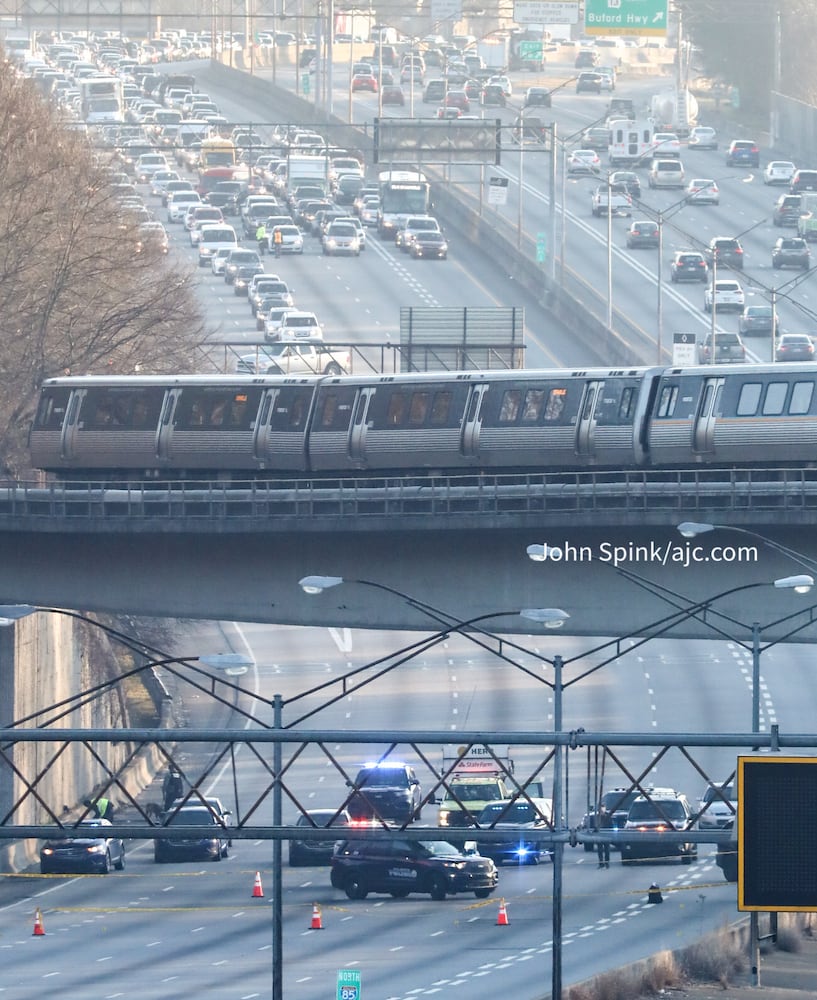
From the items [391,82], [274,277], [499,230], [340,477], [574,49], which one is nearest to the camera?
[340,477]

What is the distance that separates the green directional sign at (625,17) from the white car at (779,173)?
89.6 ft

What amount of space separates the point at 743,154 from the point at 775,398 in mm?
Result: 89380

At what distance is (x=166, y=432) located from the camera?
4484 cm

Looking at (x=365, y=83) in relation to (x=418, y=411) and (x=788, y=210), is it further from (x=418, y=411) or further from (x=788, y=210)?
(x=418, y=411)

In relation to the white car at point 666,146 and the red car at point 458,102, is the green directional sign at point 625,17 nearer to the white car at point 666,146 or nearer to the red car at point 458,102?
the white car at point 666,146

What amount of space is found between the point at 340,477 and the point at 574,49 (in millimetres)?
142634

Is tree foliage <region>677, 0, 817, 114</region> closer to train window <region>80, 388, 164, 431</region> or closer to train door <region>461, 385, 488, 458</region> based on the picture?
train window <region>80, 388, 164, 431</region>

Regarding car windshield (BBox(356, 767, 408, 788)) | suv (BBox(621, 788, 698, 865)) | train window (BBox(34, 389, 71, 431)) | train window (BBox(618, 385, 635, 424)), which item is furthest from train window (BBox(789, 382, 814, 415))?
train window (BBox(34, 389, 71, 431))

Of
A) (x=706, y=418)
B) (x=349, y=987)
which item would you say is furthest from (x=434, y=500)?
(x=349, y=987)

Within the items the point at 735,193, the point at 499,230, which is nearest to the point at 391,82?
the point at 735,193

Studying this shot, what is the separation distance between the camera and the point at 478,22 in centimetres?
18888

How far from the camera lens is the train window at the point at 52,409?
46125 millimetres

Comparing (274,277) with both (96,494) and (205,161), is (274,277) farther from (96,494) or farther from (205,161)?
(96,494)

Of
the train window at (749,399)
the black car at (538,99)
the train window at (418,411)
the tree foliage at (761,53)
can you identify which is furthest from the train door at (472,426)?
the tree foliage at (761,53)
